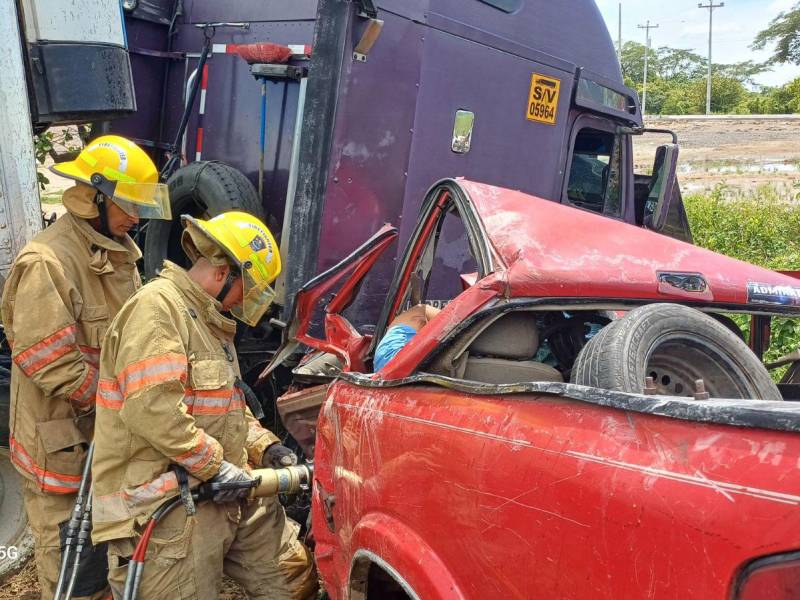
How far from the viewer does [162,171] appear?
5691 millimetres

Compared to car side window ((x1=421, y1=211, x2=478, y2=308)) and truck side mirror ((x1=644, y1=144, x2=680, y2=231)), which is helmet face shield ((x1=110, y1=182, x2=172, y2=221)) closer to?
car side window ((x1=421, y1=211, x2=478, y2=308))

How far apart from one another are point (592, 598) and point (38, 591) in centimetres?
326

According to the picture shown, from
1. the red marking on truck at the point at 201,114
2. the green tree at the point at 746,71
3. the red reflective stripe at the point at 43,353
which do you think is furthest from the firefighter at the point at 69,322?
the green tree at the point at 746,71

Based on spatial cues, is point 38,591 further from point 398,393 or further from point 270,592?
point 398,393

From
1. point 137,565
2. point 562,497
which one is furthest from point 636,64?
point 562,497

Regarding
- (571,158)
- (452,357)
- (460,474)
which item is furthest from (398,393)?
(571,158)

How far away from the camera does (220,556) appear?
2816mm

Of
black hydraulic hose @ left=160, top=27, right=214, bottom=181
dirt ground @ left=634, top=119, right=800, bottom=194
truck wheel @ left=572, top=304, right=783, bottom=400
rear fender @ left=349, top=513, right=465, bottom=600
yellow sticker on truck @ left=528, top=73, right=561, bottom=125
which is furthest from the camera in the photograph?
dirt ground @ left=634, top=119, right=800, bottom=194

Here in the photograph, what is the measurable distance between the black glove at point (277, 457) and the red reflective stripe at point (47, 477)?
80 cm

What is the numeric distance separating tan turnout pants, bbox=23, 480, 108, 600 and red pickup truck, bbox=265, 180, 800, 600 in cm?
107

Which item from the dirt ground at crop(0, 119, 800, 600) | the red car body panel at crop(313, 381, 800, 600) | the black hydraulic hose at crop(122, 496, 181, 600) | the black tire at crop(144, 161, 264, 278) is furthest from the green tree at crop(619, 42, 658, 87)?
the red car body panel at crop(313, 381, 800, 600)

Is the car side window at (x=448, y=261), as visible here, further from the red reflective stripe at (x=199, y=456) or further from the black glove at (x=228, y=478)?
the red reflective stripe at (x=199, y=456)

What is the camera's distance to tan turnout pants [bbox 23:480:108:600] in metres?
3.29

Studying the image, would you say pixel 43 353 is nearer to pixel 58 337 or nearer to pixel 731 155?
pixel 58 337
